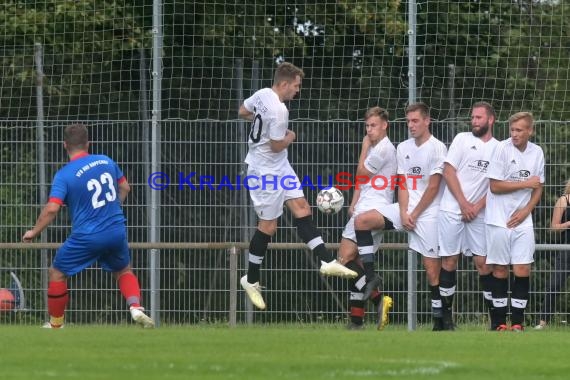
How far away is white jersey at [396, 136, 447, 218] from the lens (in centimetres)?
1380

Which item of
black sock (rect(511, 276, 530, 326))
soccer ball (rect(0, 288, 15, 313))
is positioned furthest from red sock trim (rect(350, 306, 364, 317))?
soccer ball (rect(0, 288, 15, 313))

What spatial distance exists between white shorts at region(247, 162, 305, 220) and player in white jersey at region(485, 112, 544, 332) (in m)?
1.84

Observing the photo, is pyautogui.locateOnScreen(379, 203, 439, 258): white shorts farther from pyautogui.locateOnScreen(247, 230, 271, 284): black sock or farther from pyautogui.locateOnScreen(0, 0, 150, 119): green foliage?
pyautogui.locateOnScreen(0, 0, 150, 119): green foliage

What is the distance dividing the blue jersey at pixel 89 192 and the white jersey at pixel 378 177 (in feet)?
8.02

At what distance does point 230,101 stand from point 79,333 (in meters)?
5.67

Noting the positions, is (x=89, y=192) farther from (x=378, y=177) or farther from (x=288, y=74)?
(x=378, y=177)

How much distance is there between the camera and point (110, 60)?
17391 millimetres

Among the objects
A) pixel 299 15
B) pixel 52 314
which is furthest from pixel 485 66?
pixel 52 314

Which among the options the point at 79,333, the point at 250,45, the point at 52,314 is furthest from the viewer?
the point at 250,45

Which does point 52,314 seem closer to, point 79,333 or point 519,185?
point 79,333

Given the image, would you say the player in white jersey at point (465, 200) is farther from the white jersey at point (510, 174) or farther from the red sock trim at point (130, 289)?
the red sock trim at point (130, 289)

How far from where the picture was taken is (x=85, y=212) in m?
12.8

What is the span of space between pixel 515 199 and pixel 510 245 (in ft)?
1.43

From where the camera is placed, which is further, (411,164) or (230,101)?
(230,101)
